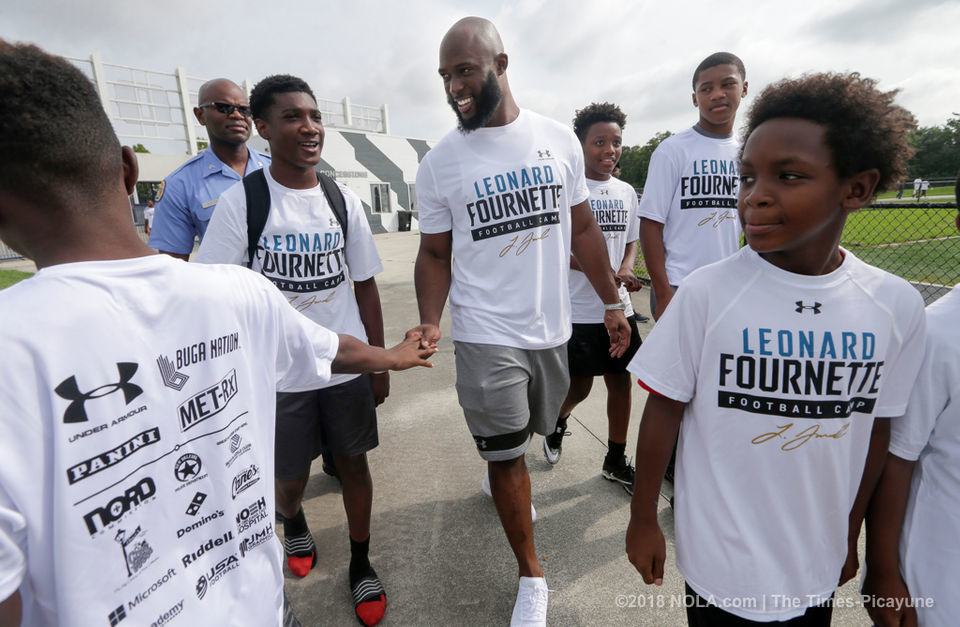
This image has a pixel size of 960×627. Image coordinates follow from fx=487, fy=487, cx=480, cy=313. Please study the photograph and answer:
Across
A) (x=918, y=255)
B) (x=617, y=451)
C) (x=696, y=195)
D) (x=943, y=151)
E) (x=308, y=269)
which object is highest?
(x=943, y=151)

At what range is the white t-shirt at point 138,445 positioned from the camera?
2.47 feet

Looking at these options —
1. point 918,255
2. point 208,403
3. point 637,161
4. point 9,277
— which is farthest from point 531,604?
point 637,161

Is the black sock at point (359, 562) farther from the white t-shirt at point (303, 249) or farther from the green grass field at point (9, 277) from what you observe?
the green grass field at point (9, 277)

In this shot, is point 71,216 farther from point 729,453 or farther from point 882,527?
point 882,527

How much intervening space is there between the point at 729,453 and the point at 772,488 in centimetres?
13

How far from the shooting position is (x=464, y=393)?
7.23 feet

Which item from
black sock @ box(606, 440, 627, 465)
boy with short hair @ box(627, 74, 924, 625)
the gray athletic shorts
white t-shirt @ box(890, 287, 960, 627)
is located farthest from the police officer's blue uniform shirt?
white t-shirt @ box(890, 287, 960, 627)

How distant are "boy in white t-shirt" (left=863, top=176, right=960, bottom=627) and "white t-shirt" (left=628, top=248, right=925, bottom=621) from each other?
0.05m

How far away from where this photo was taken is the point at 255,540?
1.17 m

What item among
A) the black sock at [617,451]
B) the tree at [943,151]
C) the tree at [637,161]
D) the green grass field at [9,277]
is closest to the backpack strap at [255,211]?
the black sock at [617,451]

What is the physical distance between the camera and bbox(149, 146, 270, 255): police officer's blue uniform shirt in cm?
270

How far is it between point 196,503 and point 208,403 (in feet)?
0.68

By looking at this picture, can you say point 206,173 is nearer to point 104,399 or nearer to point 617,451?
point 104,399

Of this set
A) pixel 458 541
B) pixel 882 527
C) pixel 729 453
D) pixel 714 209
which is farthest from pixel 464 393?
pixel 714 209
